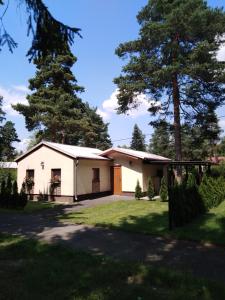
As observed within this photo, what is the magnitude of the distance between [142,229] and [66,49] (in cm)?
628

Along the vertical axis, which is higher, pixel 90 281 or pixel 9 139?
pixel 9 139

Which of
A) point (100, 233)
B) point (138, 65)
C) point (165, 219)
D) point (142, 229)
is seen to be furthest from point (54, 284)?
point (138, 65)

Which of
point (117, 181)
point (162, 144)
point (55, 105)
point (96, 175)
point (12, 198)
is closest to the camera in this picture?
point (12, 198)

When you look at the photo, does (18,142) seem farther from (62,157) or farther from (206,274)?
(206,274)

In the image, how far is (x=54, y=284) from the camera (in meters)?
4.92

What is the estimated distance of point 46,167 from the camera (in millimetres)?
20141

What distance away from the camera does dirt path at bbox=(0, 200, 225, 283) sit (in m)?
6.12

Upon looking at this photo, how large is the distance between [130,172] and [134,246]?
13.9 metres

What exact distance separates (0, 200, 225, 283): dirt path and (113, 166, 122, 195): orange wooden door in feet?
38.2

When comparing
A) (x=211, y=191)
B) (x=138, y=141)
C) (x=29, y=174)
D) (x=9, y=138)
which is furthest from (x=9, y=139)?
(x=211, y=191)

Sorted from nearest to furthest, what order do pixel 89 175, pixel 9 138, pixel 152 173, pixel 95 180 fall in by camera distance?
pixel 89 175
pixel 95 180
pixel 152 173
pixel 9 138

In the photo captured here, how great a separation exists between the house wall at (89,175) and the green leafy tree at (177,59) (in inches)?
184

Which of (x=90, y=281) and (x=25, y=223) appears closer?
(x=90, y=281)

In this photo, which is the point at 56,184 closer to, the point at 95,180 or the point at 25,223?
the point at 95,180
